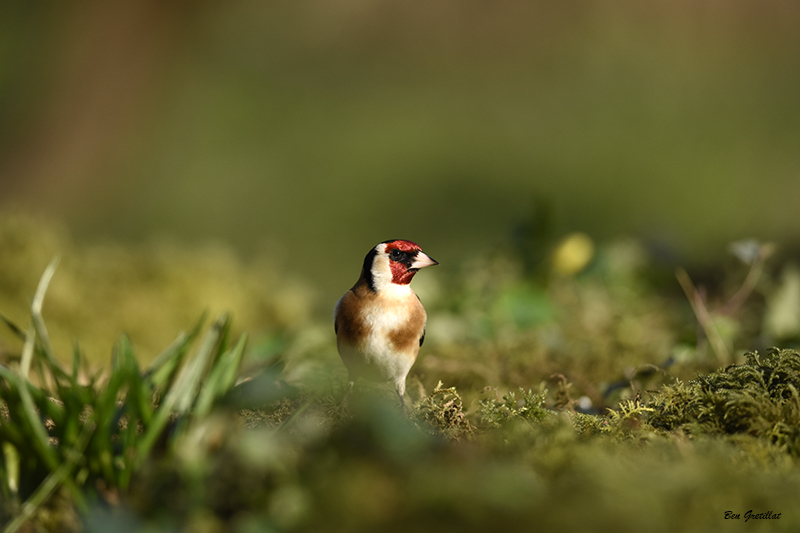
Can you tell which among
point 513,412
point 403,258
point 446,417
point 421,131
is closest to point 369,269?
point 403,258

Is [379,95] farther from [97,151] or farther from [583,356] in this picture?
[583,356]

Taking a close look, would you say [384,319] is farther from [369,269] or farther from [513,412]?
[513,412]

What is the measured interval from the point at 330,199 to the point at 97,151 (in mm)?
2969

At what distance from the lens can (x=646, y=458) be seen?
1505 millimetres

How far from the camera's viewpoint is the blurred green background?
Answer: 25.3 feet

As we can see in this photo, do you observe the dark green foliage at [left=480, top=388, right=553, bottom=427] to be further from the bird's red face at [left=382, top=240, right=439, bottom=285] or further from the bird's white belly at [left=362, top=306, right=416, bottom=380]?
the bird's red face at [left=382, top=240, right=439, bottom=285]

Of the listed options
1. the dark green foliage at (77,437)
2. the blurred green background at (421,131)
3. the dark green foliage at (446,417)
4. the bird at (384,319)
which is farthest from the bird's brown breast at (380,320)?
the blurred green background at (421,131)

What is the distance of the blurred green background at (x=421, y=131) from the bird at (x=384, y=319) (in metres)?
4.22

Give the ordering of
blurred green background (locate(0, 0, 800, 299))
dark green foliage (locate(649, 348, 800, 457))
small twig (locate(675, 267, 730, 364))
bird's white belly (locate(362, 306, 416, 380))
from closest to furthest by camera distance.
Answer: dark green foliage (locate(649, 348, 800, 457)) < bird's white belly (locate(362, 306, 416, 380)) < small twig (locate(675, 267, 730, 364)) < blurred green background (locate(0, 0, 800, 299))

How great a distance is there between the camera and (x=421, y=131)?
9.03 meters

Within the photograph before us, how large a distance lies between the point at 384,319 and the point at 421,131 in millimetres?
7025

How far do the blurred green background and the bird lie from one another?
4.22 metres

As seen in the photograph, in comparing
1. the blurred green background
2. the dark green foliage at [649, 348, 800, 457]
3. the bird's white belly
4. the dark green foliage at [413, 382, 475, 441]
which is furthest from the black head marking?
the blurred green background

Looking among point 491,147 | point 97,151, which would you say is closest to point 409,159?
point 491,147
